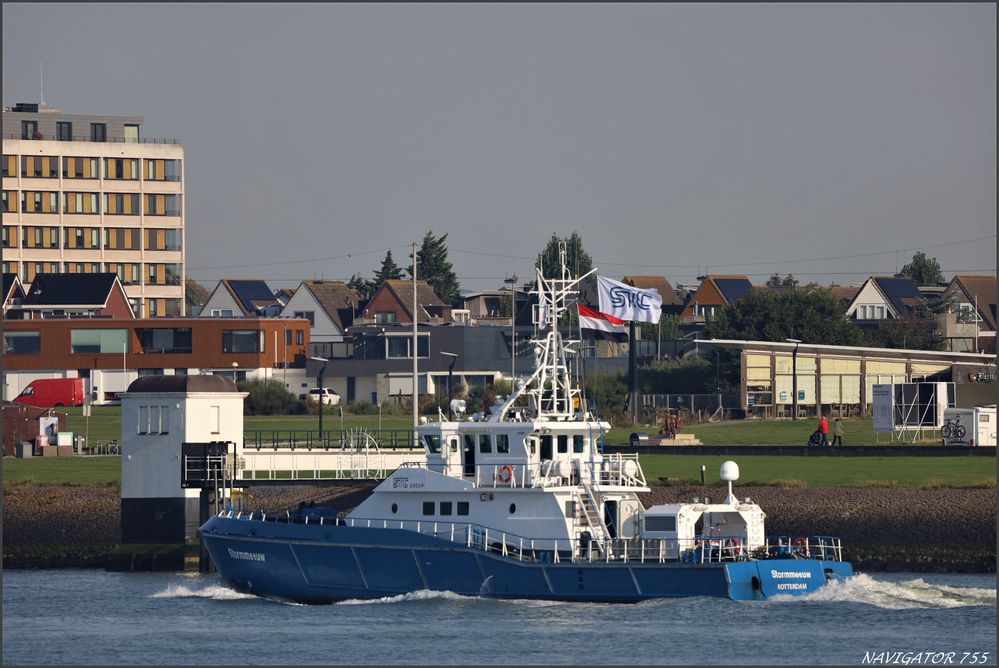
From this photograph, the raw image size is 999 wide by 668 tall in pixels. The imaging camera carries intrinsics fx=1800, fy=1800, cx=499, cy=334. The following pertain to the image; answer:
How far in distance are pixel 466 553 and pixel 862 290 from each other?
85608 mm

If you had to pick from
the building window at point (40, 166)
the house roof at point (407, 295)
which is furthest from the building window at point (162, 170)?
the house roof at point (407, 295)

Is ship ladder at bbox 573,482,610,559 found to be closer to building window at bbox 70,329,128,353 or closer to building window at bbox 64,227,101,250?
building window at bbox 70,329,128,353

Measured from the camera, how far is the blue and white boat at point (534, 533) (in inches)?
1510

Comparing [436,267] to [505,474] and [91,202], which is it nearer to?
[91,202]

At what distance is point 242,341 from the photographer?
320 ft

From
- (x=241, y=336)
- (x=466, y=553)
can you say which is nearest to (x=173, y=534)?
(x=466, y=553)

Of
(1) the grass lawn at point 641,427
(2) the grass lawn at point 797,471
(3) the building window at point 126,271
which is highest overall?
(3) the building window at point 126,271

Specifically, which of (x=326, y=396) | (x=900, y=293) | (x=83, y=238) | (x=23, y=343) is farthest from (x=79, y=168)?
(x=900, y=293)

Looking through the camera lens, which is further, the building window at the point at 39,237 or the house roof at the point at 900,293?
the house roof at the point at 900,293

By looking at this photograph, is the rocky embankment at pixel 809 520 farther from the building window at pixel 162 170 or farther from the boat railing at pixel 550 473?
the building window at pixel 162 170

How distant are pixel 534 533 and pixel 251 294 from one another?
98.5 m

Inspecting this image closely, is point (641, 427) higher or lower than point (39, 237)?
lower

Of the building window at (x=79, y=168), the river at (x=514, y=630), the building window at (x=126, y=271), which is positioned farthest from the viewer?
the building window at (x=126, y=271)

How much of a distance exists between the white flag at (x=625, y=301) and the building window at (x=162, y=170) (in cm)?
6947
